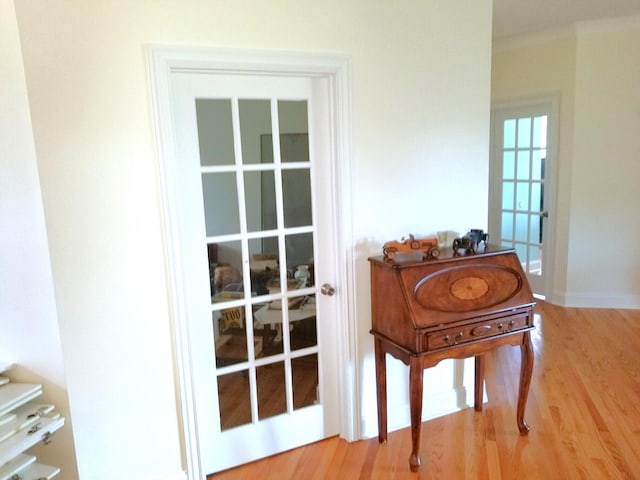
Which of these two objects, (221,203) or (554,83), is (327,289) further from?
(554,83)

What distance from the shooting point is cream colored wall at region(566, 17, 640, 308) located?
4262 mm

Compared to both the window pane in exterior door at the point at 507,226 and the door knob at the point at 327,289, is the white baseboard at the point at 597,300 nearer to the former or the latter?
the window pane in exterior door at the point at 507,226

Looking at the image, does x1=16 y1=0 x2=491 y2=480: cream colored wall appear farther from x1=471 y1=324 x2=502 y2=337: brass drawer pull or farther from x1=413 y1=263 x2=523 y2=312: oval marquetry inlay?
x1=471 y1=324 x2=502 y2=337: brass drawer pull

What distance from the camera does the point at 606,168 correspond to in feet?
14.6

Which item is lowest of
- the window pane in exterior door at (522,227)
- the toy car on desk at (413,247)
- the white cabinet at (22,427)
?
the white cabinet at (22,427)

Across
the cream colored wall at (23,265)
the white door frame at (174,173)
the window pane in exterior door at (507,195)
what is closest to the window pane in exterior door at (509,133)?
the window pane in exterior door at (507,195)

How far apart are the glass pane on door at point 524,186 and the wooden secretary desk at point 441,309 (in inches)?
107

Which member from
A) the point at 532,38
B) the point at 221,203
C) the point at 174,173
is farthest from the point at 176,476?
the point at 532,38

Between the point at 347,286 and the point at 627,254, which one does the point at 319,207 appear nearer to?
the point at 347,286

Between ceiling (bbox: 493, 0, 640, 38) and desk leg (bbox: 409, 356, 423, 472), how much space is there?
2815mm

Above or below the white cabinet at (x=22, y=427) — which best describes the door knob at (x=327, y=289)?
above

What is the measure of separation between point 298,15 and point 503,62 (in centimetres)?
345

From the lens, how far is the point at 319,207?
2.46 m

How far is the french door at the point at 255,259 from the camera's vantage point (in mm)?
2197
